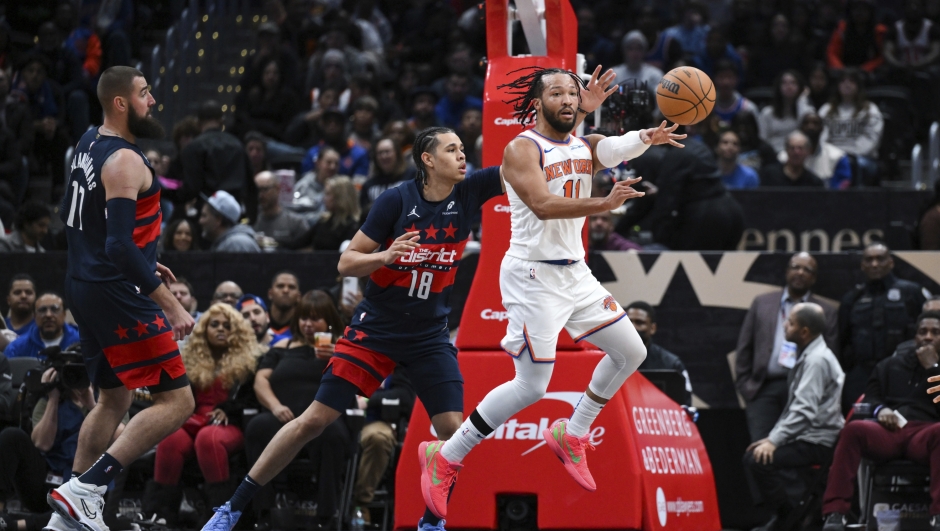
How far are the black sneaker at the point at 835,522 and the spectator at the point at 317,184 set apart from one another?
5892 mm

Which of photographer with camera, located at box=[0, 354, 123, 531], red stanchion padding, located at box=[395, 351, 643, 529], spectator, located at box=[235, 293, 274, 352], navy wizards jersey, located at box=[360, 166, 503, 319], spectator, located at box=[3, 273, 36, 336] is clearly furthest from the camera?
spectator, located at box=[3, 273, 36, 336]

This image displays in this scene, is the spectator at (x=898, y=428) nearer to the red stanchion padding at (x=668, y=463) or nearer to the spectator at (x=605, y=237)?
the red stanchion padding at (x=668, y=463)

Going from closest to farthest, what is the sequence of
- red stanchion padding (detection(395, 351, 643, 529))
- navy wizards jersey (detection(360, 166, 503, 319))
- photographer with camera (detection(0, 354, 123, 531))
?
1. navy wizards jersey (detection(360, 166, 503, 319))
2. red stanchion padding (detection(395, 351, 643, 529))
3. photographer with camera (detection(0, 354, 123, 531))

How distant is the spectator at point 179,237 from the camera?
36.0 ft

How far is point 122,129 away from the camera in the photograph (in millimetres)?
6340

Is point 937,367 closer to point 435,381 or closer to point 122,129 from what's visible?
point 435,381

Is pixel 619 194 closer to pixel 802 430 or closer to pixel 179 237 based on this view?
pixel 802 430

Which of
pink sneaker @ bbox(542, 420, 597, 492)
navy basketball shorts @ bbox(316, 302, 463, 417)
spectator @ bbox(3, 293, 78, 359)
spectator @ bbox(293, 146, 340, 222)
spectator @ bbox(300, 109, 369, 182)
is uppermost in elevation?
spectator @ bbox(300, 109, 369, 182)

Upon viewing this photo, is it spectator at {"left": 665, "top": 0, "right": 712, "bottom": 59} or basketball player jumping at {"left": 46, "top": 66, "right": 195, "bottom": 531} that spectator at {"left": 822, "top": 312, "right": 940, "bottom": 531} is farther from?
spectator at {"left": 665, "top": 0, "right": 712, "bottom": 59}

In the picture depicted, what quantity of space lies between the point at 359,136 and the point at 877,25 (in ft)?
21.7

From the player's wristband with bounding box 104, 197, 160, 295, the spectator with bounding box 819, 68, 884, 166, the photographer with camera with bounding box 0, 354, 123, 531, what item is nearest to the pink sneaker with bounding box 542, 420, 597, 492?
the player's wristband with bounding box 104, 197, 160, 295

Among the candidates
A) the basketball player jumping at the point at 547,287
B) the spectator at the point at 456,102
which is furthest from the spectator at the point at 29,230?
the basketball player jumping at the point at 547,287

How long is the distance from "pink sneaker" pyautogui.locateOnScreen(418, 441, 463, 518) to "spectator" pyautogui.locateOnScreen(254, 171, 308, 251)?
214 inches

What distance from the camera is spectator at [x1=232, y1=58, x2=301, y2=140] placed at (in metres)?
15.0
